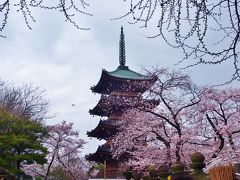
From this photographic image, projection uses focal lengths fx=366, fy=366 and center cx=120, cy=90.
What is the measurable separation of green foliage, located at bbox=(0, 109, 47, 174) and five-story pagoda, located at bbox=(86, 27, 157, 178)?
3928mm

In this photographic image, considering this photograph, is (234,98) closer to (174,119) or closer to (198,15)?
A: (174,119)

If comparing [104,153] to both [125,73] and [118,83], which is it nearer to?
[118,83]

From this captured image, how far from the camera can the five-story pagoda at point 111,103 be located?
24216 millimetres

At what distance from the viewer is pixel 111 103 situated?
24.8 metres

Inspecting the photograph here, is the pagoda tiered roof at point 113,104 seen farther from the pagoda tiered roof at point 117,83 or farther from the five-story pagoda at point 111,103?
the pagoda tiered roof at point 117,83

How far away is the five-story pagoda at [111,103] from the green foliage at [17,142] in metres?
3.93

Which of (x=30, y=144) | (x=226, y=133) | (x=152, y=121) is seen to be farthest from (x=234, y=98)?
(x=30, y=144)

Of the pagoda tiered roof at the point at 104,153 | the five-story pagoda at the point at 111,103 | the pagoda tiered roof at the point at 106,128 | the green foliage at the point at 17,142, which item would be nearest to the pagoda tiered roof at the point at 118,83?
the five-story pagoda at the point at 111,103

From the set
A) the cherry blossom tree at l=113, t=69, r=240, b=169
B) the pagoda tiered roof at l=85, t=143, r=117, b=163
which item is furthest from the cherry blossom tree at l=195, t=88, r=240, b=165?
the pagoda tiered roof at l=85, t=143, r=117, b=163

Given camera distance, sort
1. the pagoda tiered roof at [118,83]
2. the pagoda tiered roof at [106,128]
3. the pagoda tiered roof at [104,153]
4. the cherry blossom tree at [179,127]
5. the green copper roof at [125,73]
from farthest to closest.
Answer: the green copper roof at [125,73], the pagoda tiered roof at [118,83], the pagoda tiered roof at [106,128], the pagoda tiered roof at [104,153], the cherry blossom tree at [179,127]

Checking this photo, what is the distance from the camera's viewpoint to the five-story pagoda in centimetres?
2422

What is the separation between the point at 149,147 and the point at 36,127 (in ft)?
28.8

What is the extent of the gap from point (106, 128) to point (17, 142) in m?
5.84

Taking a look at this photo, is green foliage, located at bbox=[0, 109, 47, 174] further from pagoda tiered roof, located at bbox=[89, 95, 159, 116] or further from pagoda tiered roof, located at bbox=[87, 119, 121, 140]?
pagoda tiered roof, located at bbox=[89, 95, 159, 116]
